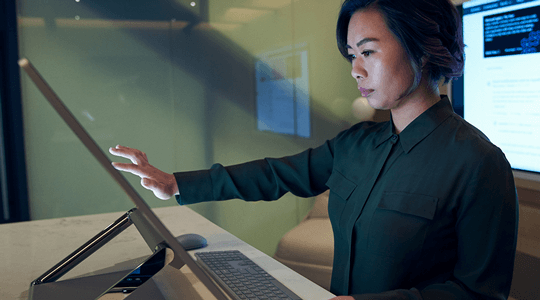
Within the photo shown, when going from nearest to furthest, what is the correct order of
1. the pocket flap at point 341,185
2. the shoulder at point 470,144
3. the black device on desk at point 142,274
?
the black device on desk at point 142,274, the shoulder at point 470,144, the pocket flap at point 341,185

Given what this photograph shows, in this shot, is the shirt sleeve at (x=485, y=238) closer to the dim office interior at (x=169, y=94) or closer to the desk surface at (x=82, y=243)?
the desk surface at (x=82, y=243)

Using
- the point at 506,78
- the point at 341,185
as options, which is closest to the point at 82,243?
the point at 341,185

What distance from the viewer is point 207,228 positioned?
1452mm

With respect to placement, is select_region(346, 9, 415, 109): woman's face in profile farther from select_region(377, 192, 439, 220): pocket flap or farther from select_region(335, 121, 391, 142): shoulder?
select_region(377, 192, 439, 220): pocket flap

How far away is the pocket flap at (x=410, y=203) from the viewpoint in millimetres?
913

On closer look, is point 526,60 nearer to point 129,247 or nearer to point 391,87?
point 391,87

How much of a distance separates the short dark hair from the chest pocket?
31 cm

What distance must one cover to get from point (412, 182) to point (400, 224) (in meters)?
0.10

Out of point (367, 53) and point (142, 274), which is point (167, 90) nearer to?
point (367, 53)

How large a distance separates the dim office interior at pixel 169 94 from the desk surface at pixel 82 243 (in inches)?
51.3

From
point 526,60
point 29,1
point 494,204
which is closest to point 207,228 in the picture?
point 494,204

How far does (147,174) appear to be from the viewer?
3.49 ft

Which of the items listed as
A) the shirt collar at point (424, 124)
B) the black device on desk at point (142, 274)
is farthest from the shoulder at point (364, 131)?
the black device on desk at point (142, 274)

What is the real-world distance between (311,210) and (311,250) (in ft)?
2.47
